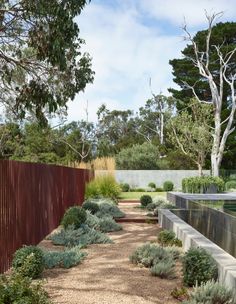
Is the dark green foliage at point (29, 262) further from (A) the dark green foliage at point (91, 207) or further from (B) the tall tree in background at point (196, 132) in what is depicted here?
(B) the tall tree in background at point (196, 132)

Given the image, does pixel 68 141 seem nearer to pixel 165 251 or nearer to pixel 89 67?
pixel 89 67

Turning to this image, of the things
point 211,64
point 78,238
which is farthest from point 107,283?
point 211,64

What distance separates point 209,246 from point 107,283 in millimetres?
1664

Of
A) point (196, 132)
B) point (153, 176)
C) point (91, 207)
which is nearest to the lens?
point (91, 207)

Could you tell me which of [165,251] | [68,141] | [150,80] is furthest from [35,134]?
[165,251]

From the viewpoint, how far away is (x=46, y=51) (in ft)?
30.9

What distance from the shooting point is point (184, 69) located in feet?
142

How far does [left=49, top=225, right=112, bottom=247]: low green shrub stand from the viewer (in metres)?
8.99

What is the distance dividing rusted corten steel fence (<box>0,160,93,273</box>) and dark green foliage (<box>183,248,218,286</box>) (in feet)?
7.85

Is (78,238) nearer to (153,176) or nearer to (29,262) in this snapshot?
(29,262)

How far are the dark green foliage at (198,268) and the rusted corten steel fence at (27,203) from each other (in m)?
2.39

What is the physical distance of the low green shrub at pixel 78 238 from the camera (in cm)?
899

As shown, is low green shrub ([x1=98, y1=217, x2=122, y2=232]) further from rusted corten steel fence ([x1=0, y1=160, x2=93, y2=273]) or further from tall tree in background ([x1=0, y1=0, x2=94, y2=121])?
tall tree in background ([x1=0, y1=0, x2=94, y2=121])

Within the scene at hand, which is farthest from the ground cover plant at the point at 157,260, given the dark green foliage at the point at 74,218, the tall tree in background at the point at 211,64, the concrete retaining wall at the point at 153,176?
the tall tree in background at the point at 211,64
